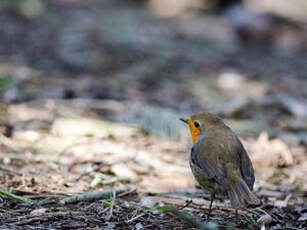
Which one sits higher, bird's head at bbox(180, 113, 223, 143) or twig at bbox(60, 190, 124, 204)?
bird's head at bbox(180, 113, 223, 143)

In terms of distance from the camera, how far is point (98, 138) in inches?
180

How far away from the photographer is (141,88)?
697cm

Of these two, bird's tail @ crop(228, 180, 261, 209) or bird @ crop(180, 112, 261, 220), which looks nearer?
bird's tail @ crop(228, 180, 261, 209)

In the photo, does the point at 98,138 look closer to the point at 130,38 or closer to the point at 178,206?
the point at 178,206


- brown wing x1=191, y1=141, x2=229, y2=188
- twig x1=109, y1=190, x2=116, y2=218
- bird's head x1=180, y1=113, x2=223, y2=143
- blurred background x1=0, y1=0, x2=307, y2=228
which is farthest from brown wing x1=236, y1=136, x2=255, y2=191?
twig x1=109, y1=190, x2=116, y2=218

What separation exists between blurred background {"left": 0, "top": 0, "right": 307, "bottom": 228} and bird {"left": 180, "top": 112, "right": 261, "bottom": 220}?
628 mm

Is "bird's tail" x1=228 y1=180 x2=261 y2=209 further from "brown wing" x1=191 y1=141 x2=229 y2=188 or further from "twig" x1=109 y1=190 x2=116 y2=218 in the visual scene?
"twig" x1=109 y1=190 x2=116 y2=218

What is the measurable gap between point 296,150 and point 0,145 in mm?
2849

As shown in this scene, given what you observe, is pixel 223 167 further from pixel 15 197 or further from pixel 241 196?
pixel 15 197

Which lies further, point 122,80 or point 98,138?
point 122,80

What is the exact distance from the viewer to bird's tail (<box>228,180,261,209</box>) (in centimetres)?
283

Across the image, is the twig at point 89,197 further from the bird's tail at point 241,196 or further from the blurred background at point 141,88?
the bird's tail at point 241,196

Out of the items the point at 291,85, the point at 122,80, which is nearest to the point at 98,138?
the point at 122,80

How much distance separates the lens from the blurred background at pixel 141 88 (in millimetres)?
4051
